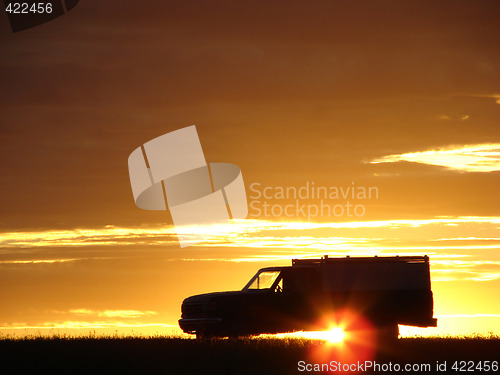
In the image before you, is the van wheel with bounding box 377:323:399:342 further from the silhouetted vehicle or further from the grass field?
the grass field

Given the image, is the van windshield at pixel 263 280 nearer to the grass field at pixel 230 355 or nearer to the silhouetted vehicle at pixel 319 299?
the silhouetted vehicle at pixel 319 299

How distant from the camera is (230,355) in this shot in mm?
18875

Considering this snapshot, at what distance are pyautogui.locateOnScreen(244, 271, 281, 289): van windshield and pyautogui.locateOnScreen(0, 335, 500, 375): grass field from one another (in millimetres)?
1655

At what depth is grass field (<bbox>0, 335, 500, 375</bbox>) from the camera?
17.3 m

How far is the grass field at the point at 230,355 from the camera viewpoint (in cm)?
1731

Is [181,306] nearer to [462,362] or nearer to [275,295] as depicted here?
[275,295]

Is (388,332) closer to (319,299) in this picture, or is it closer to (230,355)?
(319,299)

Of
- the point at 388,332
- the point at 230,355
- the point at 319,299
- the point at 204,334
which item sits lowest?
the point at 230,355

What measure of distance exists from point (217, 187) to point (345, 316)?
7876 millimetres

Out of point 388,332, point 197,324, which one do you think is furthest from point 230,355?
point 388,332

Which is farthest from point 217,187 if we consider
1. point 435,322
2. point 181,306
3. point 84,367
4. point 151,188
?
point 84,367

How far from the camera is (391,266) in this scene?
24594mm

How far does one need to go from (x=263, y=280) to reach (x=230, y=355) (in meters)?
5.56

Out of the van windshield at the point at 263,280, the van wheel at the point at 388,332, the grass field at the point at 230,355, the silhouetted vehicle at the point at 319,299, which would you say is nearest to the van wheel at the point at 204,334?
the silhouetted vehicle at the point at 319,299
